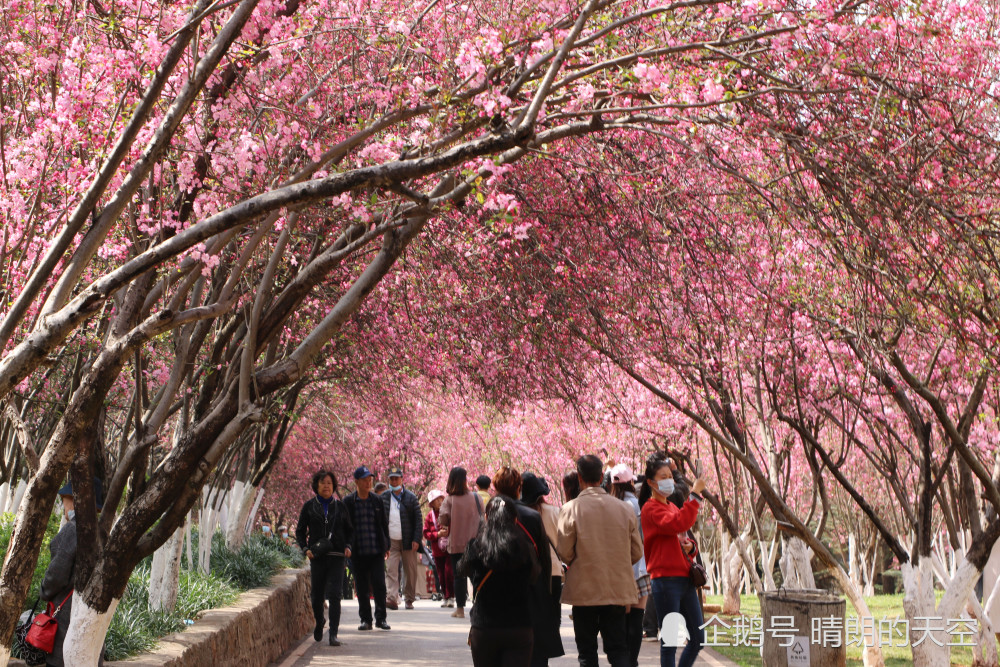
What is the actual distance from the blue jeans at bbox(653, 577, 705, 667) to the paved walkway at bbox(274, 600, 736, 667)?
2452 mm

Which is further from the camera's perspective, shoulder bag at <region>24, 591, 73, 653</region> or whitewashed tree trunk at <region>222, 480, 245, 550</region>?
whitewashed tree trunk at <region>222, 480, 245, 550</region>

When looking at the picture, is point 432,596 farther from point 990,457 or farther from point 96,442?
point 96,442

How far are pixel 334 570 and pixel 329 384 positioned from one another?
774 cm

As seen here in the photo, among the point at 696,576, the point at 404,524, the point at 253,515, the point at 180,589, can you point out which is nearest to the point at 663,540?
the point at 696,576

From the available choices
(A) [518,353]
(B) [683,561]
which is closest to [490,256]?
(A) [518,353]

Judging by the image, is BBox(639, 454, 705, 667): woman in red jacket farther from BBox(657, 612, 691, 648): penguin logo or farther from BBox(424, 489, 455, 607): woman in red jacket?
BBox(424, 489, 455, 607): woman in red jacket

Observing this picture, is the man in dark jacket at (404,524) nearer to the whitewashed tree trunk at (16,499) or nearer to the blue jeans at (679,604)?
the blue jeans at (679,604)

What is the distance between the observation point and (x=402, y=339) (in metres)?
13.5

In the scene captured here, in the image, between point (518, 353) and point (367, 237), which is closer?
point (367, 237)

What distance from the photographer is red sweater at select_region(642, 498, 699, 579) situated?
840 cm

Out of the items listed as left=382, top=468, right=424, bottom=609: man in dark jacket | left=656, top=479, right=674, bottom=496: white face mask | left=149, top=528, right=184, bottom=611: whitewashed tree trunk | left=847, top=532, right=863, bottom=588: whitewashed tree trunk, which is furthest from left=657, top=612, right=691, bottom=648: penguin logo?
left=847, top=532, right=863, bottom=588: whitewashed tree trunk

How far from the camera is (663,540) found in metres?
8.58

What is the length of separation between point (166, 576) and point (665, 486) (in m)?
5.09

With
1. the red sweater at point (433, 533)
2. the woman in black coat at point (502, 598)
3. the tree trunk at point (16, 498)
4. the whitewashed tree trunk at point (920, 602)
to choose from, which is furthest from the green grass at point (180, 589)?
the whitewashed tree trunk at point (920, 602)
